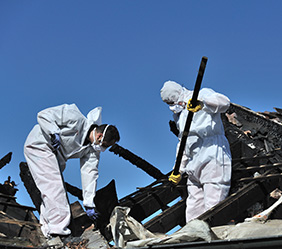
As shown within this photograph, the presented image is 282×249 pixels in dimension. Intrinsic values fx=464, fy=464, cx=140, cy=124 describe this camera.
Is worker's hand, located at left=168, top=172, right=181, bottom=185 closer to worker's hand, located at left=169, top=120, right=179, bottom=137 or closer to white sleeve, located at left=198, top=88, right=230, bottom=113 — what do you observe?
white sleeve, located at left=198, top=88, right=230, bottom=113

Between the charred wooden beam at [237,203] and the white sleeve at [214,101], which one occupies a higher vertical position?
the white sleeve at [214,101]

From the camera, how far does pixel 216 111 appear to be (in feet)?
20.6

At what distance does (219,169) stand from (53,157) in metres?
2.36

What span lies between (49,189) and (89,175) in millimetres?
745

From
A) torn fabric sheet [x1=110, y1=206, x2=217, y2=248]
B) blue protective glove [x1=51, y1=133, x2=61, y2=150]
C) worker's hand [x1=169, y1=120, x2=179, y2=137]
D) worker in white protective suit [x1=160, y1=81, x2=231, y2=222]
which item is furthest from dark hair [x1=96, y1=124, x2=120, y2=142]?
worker's hand [x1=169, y1=120, x2=179, y2=137]

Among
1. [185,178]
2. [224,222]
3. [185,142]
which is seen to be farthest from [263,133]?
[224,222]

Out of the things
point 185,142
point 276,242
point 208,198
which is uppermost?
point 185,142

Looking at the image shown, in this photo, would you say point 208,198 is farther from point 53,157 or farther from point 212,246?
point 212,246

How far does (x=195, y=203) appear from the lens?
22.3ft

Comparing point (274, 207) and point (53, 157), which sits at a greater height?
point (53, 157)

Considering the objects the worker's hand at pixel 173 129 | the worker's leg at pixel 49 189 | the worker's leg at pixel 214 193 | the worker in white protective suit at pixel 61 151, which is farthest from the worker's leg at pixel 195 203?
Answer: the worker's hand at pixel 173 129

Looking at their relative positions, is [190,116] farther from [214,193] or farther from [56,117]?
[56,117]

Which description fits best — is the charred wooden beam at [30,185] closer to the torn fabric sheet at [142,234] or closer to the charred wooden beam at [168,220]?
the charred wooden beam at [168,220]

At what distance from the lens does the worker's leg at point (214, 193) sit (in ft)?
21.2
